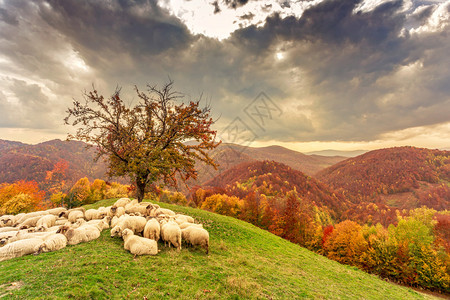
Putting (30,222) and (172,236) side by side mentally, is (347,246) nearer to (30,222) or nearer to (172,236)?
(172,236)

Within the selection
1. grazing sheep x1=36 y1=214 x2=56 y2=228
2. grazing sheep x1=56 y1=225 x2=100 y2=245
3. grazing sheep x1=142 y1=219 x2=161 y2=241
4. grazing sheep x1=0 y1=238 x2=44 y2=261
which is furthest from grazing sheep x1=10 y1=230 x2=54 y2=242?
grazing sheep x1=142 y1=219 x2=161 y2=241

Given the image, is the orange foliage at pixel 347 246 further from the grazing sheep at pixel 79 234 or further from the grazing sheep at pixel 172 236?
the grazing sheep at pixel 79 234

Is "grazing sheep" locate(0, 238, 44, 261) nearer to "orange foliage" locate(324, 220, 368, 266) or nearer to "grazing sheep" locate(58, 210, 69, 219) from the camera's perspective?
"grazing sheep" locate(58, 210, 69, 219)

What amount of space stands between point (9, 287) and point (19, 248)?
4313 mm

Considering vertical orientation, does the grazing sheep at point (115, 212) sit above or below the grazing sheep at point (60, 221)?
above

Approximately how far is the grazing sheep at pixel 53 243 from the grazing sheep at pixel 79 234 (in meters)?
0.30

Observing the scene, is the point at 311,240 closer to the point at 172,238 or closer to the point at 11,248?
the point at 172,238

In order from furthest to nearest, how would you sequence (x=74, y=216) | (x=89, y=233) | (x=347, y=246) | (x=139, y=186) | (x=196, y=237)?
(x=347, y=246) < (x=139, y=186) < (x=74, y=216) < (x=196, y=237) < (x=89, y=233)

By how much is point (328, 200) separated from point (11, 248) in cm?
17869

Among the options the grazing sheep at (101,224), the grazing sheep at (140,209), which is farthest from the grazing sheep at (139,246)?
Answer: the grazing sheep at (140,209)

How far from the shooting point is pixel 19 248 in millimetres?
9039

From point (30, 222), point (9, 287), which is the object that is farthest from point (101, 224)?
point (9, 287)

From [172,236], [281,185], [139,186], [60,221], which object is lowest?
[281,185]

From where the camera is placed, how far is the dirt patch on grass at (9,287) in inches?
223
